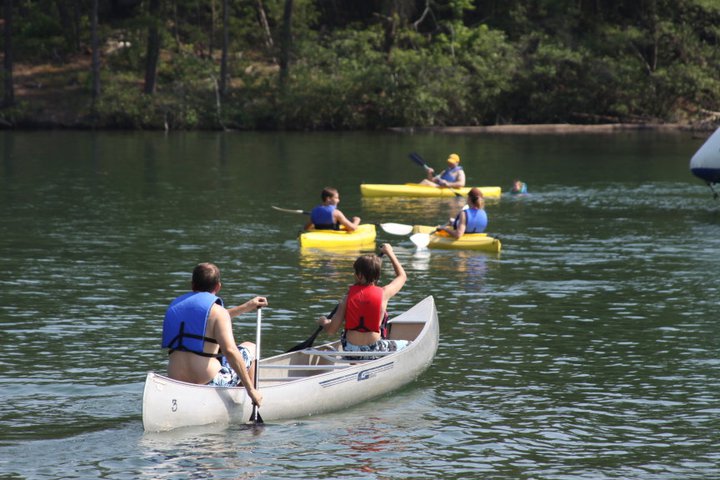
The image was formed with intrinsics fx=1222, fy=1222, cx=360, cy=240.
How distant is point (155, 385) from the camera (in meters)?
10.4

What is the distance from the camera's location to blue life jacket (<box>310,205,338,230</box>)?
23.1 meters

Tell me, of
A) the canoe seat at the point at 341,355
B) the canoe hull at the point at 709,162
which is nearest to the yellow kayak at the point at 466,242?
the canoe hull at the point at 709,162

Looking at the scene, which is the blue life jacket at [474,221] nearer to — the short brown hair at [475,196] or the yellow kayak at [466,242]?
the yellow kayak at [466,242]

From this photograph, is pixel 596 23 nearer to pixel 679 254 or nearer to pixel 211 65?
pixel 211 65

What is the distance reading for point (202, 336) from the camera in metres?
10.8

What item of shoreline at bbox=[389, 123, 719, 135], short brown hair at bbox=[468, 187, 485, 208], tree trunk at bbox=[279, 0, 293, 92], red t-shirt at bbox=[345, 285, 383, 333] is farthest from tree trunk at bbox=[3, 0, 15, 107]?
red t-shirt at bbox=[345, 285, 383, 333]

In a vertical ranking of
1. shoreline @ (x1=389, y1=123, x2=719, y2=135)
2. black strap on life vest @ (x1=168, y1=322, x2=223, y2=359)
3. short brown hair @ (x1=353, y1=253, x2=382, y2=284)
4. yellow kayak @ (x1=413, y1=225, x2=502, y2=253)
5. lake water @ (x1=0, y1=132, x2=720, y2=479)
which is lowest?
lake water @ (x1=0, y1=132, x2=720, y2=479)

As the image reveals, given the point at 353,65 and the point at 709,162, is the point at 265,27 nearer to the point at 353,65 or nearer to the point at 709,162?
the point at 353,65

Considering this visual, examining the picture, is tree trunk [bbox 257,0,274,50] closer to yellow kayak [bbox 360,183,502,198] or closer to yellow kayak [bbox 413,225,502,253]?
yellow kayak [bbox 360,183,502,198]

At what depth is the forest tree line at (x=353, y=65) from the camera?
6072cm

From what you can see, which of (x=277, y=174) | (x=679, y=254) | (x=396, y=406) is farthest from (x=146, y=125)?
(x=396, y=406)

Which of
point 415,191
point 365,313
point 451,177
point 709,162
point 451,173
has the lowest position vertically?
point 415,191

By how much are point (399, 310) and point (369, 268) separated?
17.6 feet

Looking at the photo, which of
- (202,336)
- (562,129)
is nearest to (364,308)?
(202,336)
